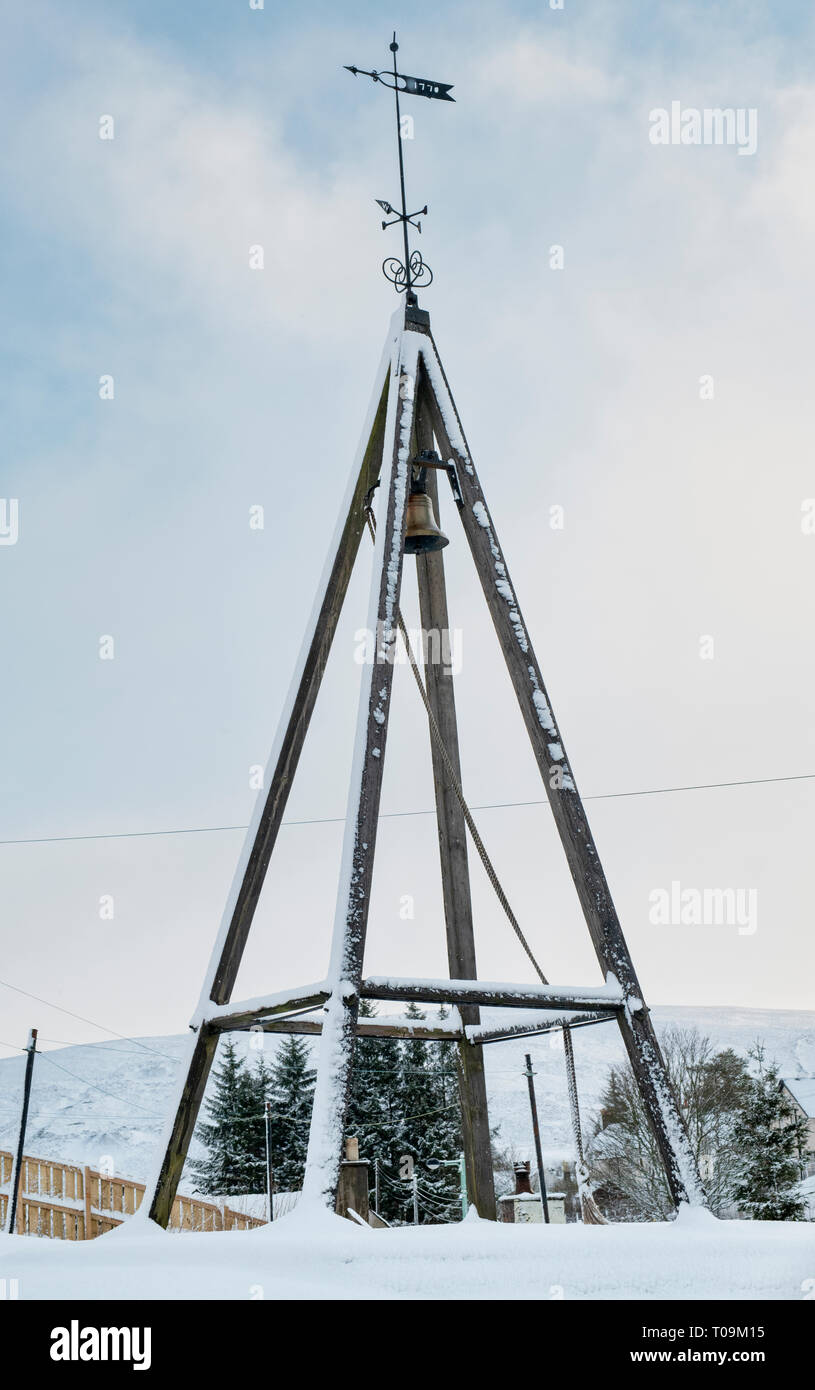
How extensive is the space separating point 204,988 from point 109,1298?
301 centimetres

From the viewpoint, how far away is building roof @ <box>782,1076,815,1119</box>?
46.0 metres

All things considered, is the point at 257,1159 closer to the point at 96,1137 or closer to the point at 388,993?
the point at 388,993

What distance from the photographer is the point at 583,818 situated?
553 cm

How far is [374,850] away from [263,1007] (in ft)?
2.82

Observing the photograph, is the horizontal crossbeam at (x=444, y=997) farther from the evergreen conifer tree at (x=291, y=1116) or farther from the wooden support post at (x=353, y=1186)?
the evergreen conifer tree at (x=291, y=1116)

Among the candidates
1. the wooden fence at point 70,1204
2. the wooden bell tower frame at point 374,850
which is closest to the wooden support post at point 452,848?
the wooden bell tower frame at point 374,850

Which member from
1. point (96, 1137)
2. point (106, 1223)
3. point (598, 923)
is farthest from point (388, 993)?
point (96, 1137)

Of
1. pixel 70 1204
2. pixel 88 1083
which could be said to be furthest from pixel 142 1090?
pixel 70 1204

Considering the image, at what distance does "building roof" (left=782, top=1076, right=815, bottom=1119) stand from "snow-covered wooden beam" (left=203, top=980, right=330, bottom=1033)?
44.8 metres

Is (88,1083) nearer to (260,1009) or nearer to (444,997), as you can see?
(260,1009)
